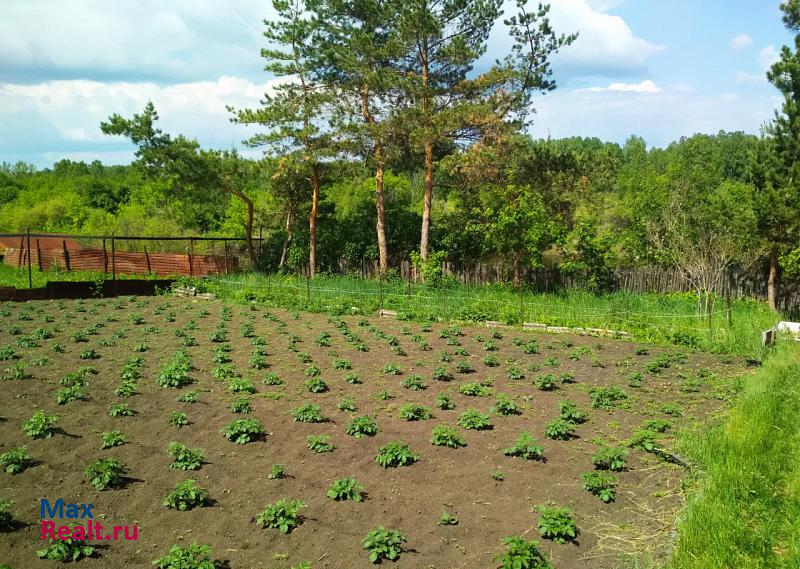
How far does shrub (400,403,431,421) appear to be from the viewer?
770 centimetres

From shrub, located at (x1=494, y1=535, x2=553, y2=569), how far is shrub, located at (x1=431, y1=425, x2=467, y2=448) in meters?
2.18

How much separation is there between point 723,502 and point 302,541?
11.7 ft

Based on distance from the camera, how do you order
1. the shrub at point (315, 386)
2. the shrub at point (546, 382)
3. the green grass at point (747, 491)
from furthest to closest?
the shrub at point (546, 382)
the shrub at point (315, 386)
the green grass at point (747, 491)

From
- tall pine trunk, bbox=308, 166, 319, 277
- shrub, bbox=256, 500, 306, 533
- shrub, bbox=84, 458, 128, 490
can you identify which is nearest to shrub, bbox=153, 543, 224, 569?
shrub, bbox=256, 500, 306, 533

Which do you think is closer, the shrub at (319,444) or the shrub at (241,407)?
the shrub at (319,444)

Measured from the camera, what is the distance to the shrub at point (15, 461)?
6059mm

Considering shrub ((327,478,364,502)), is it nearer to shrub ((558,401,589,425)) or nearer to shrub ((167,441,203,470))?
shrub ((167,441,203,470))

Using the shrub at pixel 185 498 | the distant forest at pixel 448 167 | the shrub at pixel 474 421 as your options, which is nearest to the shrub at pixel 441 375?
the shrub at pixel 474 421

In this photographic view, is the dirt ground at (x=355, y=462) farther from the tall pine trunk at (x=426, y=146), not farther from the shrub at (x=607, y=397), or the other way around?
the tall pine trunk at (x=426, y=146)

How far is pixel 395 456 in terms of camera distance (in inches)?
250

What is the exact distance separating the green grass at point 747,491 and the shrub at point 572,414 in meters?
1.30

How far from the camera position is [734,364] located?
426 inches

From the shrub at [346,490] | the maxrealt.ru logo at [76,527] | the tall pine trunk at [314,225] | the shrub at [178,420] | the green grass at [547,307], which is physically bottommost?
the maxrealt.ru logo at [76,527]

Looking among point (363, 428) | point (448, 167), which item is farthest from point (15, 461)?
point (448, 167)
